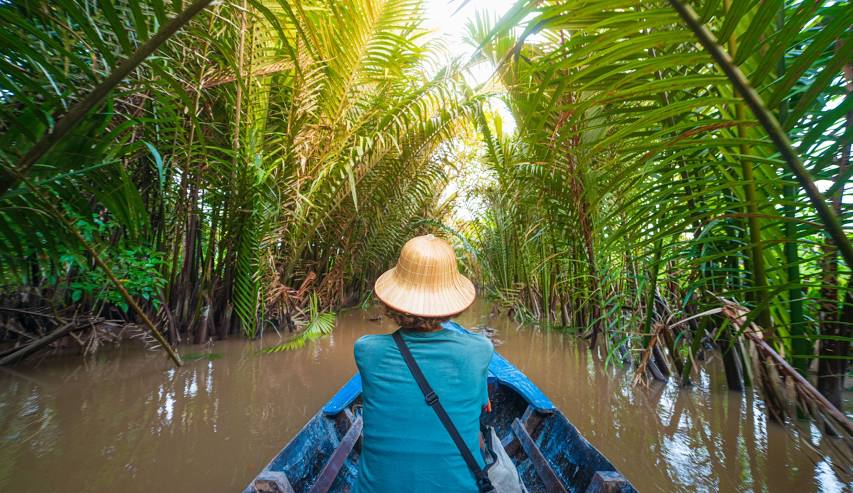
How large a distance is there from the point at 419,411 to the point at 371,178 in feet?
11.7

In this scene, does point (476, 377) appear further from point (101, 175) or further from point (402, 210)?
point (402, 210)

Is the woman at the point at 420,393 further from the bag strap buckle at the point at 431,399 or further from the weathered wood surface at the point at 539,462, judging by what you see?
the weathered wood surface at the point at 539,462

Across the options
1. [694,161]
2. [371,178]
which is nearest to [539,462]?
[694,161]

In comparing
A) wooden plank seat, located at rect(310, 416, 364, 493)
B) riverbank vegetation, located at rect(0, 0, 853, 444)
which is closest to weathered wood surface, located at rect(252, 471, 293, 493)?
wooden plank seat, located at rect(310, 416, 364, 493)

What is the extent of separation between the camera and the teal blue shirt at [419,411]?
969 mm

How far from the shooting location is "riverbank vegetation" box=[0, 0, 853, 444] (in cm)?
109

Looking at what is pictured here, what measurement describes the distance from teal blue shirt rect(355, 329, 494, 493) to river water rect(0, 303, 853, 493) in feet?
2.97

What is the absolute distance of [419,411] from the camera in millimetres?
1001

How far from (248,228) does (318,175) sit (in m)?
0.76

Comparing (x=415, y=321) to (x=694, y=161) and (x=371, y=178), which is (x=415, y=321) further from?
(x=371, y=178)

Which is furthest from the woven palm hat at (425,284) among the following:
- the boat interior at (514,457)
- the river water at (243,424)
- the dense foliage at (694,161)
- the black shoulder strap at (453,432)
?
the river water at (243,424)

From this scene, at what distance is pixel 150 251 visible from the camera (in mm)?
2916

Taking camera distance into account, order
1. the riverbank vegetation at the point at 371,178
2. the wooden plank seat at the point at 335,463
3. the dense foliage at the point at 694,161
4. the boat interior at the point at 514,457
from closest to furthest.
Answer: the dense foliage at the point at 694,161, the riverbank vegetation at the point at 371,178, the boat interior at the point at 514,457, the wooden plank seat at the point at 335,463

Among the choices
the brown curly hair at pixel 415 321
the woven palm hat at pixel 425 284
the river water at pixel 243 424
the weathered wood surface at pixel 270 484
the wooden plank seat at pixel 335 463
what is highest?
the woven palm hat at pixel 425 284
